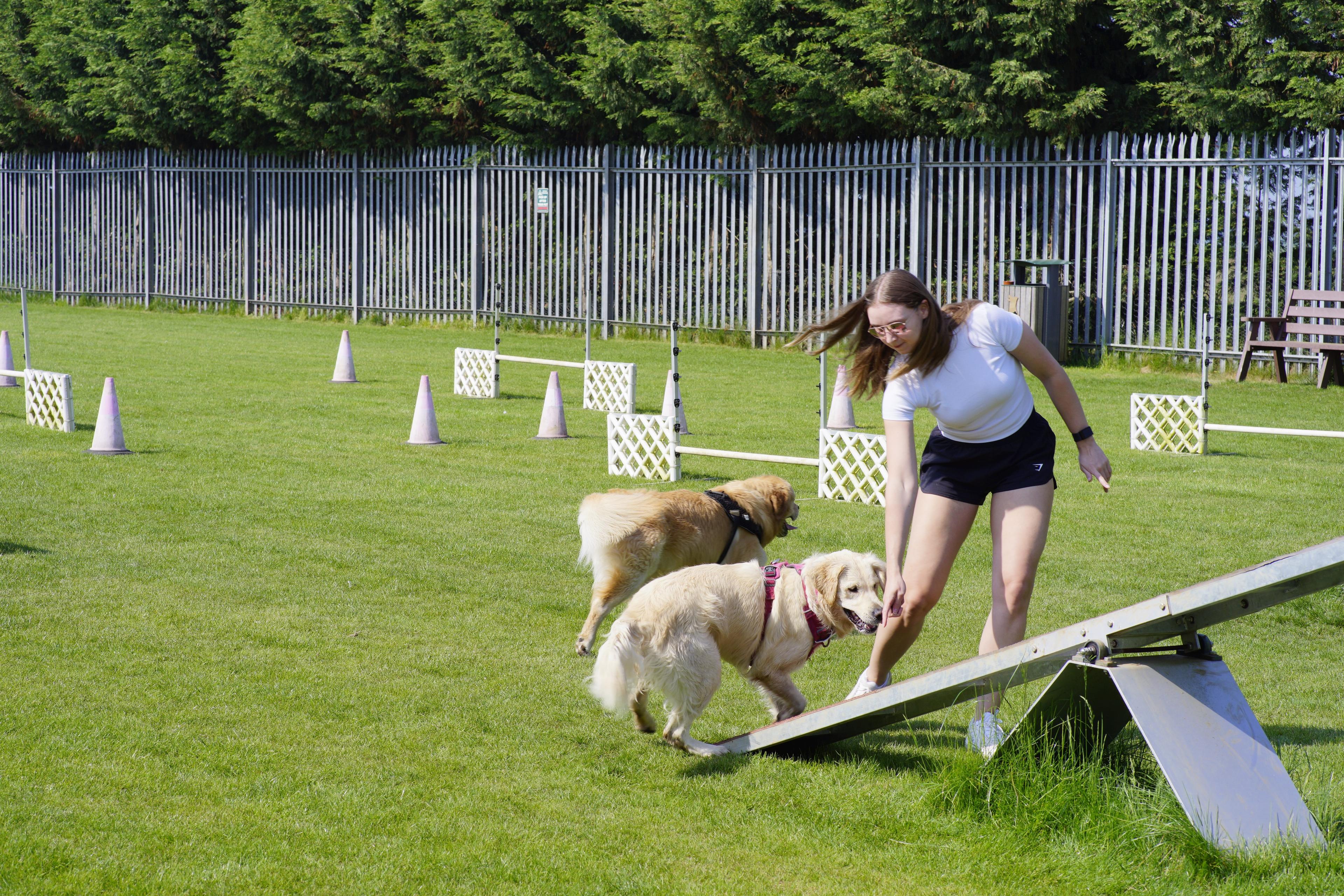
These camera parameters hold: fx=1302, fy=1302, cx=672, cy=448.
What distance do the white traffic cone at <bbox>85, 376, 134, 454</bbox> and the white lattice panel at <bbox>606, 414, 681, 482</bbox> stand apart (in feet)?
13.4

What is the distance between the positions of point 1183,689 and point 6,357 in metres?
16.4

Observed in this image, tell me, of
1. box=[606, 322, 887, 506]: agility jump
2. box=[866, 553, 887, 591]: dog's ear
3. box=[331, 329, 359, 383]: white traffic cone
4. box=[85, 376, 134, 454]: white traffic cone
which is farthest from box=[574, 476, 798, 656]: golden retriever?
box=[331, 329, 359, 383]: white traffic cone

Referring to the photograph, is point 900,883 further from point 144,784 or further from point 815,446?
point 815,446

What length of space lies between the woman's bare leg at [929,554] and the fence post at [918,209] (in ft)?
49.7

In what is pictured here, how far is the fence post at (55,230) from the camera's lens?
31578 mm

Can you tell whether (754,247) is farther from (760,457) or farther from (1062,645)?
(1062,645)

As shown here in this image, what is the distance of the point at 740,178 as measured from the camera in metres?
21.6

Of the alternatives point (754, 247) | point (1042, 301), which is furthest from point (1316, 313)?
point (754, 247)

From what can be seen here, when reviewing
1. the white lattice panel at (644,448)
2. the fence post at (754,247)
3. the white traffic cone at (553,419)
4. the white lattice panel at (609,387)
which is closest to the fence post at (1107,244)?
the fence post at (754,247)

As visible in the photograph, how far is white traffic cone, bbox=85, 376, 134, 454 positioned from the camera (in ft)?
36.0

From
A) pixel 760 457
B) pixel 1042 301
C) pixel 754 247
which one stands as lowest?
pixel 760 457

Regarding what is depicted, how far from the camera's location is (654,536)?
615cm

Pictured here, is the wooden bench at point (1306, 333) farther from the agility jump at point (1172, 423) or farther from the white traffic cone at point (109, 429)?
the white traffic cone at point (109, 429)

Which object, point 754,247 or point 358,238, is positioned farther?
point 358,238
